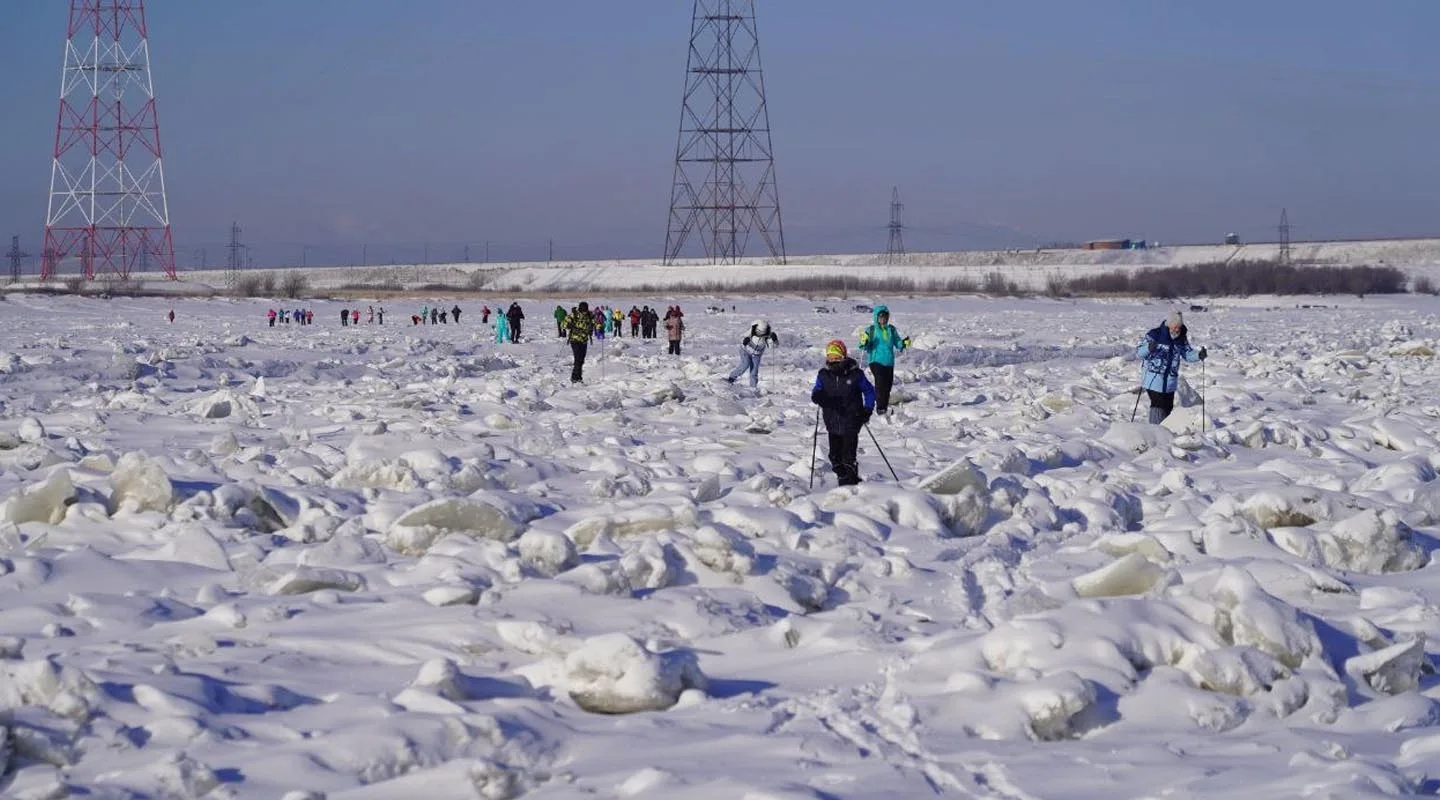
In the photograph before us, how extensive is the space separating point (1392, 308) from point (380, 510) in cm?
6496

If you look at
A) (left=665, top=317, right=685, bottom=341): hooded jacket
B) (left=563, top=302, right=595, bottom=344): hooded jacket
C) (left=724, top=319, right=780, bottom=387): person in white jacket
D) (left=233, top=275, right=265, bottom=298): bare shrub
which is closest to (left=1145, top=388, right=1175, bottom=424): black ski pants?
(left=724, top=319, right=780, bottom=387): person in white jacket

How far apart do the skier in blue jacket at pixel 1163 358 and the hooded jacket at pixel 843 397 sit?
433cm

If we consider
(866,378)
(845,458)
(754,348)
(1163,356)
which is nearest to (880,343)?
(1163,356)

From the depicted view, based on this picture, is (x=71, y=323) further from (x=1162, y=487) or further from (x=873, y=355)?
(x=1162, y=487)

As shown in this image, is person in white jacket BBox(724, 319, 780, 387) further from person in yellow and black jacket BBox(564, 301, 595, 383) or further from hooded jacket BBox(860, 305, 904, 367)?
hooded jacket BBox(860, 305, 904, 367)

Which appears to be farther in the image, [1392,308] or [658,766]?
[1392,308]

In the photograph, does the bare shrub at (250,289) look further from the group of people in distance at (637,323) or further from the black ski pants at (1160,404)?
the black ski pants at (1160,404)

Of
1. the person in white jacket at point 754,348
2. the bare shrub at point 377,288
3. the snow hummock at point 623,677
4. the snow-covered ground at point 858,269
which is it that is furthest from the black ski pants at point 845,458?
the bare shrub at point 377,288

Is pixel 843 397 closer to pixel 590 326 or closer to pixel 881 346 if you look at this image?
pixel 881 346

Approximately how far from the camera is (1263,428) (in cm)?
1295

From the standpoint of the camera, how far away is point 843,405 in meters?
10.4

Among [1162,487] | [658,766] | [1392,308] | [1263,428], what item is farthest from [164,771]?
[1392,308]

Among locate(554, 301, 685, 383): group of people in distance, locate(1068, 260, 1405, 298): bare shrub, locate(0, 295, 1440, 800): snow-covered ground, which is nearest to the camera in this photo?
locate(0, 295, 1440, 800): snow-covered ground

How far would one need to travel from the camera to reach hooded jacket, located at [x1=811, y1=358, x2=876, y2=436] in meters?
10.4
